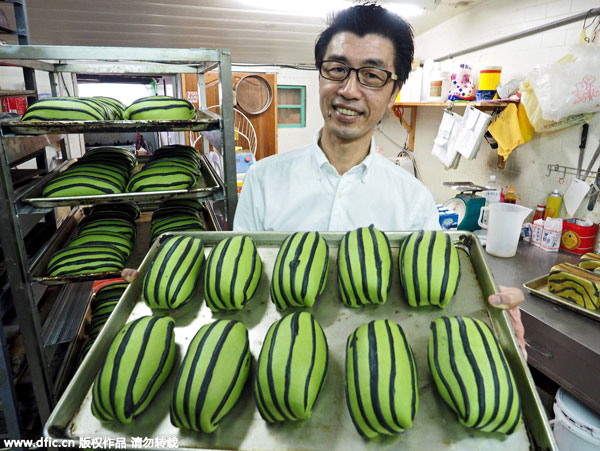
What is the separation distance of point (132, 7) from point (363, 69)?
326 cm

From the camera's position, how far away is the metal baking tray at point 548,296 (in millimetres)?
1869

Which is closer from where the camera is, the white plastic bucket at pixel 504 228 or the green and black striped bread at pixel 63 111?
the green and black striped bread at pixel 63 111

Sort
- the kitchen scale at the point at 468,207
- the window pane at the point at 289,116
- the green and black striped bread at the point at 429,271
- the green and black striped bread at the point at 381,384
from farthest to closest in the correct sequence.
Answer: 1. the window pane at the point at 289,116
2. the kitchen scale at the point at 468,207
3. the green and black striped bread at the point at 429,271
4. the green and black striped bread at the point at 381,384

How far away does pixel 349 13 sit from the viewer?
1.38 metres

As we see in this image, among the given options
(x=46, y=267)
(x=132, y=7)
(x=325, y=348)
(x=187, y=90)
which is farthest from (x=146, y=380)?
(x=187, y=90)

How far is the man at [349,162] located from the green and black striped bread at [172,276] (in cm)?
65

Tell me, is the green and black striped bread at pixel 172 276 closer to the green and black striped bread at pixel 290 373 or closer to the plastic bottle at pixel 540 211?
the green and black striped bread at pixel 290 373

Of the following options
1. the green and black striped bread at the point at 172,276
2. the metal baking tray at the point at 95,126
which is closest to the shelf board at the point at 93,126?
the metal baking tray at the point at 95,126

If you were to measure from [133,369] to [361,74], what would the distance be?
1156 millimetres

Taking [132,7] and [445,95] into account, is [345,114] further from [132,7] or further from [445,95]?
[132,7]

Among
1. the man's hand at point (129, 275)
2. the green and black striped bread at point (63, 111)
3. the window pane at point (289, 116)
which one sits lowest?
the man's hand at point (129, 275)

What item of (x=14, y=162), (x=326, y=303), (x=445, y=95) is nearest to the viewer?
(x=326, y=303)

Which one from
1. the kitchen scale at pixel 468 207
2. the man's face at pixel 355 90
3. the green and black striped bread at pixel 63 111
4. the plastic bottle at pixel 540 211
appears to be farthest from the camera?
the kitchen scale at pixel 468 207

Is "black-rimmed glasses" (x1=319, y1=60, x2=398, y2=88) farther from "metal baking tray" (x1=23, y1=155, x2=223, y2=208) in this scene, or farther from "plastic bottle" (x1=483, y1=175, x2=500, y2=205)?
"plastic bottle" (x1=483, y1=175, x2=500, y2=205)
